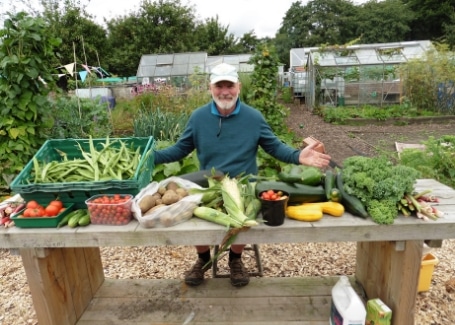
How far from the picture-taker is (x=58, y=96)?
5500 millimetres

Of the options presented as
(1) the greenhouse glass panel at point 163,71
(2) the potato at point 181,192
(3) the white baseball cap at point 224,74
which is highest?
(1) the greenhouse glass panel at point 163,71

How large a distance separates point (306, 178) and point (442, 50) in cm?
1499

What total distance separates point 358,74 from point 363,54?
215 centimetres

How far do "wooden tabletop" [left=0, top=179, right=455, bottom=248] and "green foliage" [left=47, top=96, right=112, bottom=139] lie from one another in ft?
12.1

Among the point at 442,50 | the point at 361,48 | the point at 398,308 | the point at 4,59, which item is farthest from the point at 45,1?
the point at 398,308

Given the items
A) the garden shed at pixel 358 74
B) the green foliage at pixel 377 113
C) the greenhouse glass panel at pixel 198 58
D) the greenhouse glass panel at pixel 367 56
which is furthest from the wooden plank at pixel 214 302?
the greenhouse glass panel at pixel 198 58

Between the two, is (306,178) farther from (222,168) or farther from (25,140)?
(25,140)

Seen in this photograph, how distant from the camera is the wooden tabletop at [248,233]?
6.09 feet

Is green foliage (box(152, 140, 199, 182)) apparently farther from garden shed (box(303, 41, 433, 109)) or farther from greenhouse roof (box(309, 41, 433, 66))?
greenhouse roof (box(309, 41, 433, 66))

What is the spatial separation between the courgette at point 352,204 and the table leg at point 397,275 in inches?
13.1

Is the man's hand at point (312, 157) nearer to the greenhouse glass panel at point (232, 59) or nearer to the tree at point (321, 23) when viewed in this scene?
the greenhouse glass panel at point (232, 59)

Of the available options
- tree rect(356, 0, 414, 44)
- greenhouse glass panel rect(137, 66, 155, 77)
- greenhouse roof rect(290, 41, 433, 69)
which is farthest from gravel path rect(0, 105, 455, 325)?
tree rect(356, 0, 414, 44)

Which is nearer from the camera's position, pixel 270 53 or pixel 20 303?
pixel 20 303

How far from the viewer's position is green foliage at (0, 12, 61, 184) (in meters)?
4.29
